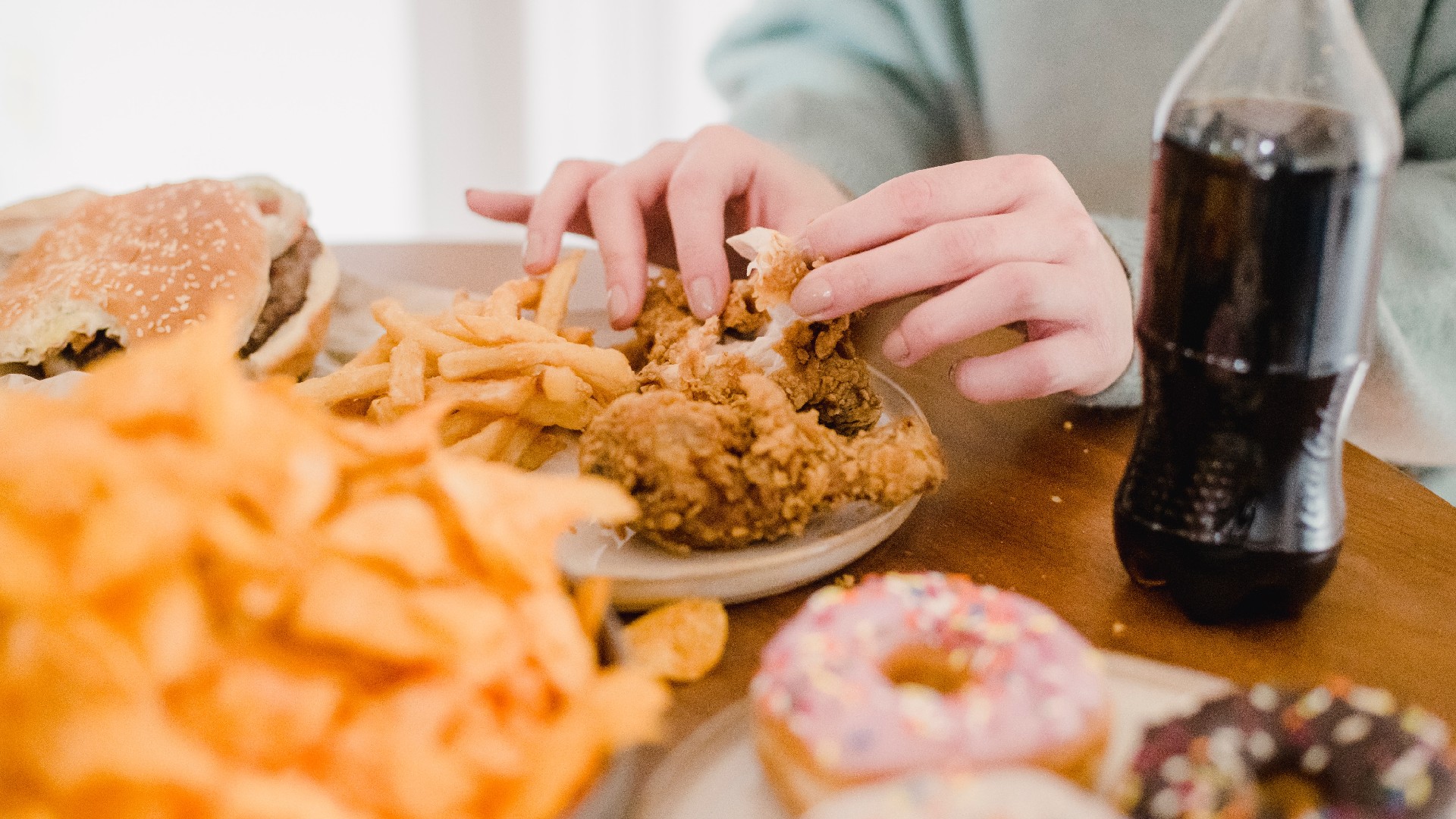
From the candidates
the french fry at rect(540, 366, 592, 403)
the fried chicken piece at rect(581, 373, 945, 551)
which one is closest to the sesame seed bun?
the french fry at rect(540, 366, 592, 403)

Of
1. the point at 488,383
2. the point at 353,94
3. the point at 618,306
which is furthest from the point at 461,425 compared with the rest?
the point at 353,94

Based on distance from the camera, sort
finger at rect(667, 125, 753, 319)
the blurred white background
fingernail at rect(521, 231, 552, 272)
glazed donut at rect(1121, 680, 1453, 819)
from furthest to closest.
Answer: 1. the blurred white background
2. fingernail at rect(521, 231, 552, 272)
3. finger at rect(667, 125, 753, 319)
4. glazed donut at rect(1121, 680, 1453, 819)

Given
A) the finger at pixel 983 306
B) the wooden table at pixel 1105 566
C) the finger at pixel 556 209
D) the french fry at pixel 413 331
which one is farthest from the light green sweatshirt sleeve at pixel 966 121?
the french fry at pixel 413 331

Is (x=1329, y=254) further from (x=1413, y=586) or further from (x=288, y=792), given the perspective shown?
(x=288, y=792)

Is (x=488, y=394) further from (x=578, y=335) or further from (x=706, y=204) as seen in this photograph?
(x=706, y=204)

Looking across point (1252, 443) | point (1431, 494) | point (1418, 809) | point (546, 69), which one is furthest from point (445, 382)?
point (546, 69)

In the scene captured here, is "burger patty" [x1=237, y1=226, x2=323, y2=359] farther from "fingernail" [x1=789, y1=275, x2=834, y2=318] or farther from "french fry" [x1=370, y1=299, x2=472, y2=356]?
"fingernail" [x1=789, y1=275, x2=834, y2=318]
